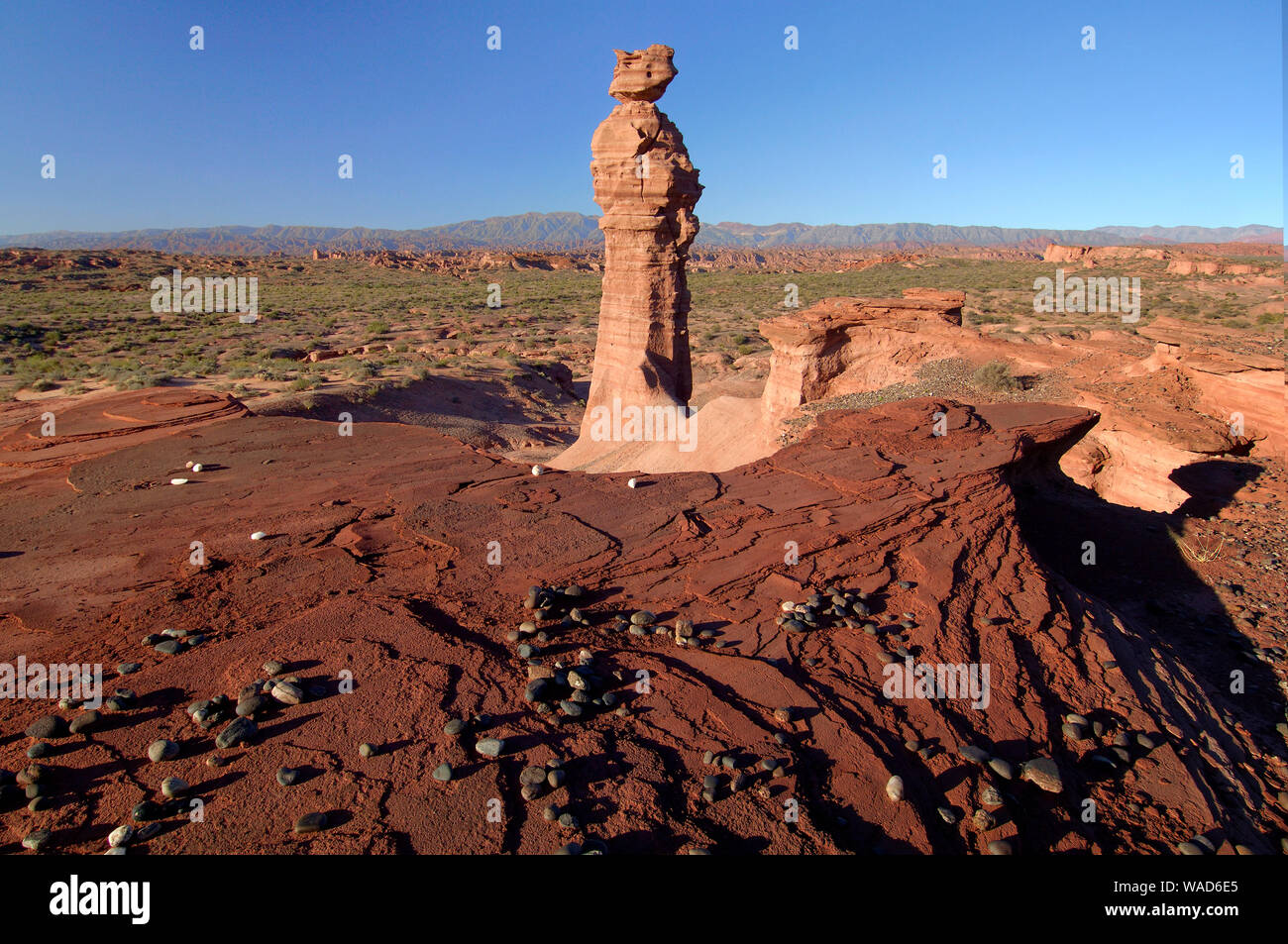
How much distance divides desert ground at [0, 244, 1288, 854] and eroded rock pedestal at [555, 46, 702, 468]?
25.0ft

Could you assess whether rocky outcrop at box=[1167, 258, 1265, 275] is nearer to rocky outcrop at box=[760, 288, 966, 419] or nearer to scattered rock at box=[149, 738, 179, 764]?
rocky outcrop at box=[760, 288, 966, 419]

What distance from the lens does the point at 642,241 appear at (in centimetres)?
1386

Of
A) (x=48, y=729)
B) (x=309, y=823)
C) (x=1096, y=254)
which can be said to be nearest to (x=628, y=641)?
(x=309, y=823)

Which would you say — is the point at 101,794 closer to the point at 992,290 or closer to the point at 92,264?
the point at 992,290

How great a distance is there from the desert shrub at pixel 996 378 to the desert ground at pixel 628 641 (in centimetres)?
270

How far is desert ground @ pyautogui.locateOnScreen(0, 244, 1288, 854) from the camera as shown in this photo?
286 centimetres

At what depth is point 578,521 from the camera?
523 centimetres

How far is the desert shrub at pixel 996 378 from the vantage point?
1158cm

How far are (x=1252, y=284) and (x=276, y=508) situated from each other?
6324 centimetres

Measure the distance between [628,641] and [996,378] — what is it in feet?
34.0

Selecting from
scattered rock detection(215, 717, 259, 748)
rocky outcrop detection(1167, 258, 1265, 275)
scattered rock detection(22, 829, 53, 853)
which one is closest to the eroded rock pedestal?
scattered rock detection(215, 717, 259, 748)

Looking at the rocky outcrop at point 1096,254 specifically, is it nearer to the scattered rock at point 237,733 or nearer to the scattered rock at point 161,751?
the scattered rock at point 237,733

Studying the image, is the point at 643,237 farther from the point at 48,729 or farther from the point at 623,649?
A: the point at 48,729
